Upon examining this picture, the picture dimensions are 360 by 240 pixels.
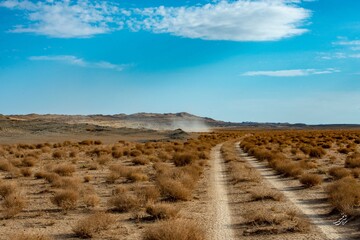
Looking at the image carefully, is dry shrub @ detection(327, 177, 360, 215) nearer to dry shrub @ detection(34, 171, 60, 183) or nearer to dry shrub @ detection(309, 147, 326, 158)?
dry shrub @ detection(34, 171, 60, 183)

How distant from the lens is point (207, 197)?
1873 centimetres

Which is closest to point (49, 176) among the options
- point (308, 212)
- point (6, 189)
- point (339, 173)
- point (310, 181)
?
point (6, 189)

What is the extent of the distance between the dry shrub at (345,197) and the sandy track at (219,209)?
3.44 metres

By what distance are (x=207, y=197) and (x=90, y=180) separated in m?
8.67

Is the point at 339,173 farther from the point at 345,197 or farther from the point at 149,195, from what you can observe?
the point at 149,195

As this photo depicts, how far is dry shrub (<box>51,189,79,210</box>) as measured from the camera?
16453mm

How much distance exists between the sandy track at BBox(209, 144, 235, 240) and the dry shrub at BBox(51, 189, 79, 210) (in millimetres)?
4805

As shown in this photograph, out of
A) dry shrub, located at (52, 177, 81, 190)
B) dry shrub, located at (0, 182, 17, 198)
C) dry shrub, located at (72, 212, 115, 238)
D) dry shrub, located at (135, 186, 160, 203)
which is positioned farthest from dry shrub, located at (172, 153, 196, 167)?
dry shrub, located at (72, 212, 115, 238)

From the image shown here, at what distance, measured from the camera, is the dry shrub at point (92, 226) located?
485 inches

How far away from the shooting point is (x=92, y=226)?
12516mm

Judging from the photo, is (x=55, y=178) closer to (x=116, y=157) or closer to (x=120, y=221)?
(x=120, y=221)

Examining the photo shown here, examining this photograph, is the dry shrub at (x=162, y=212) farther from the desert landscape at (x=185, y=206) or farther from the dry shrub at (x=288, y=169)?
the dry shrub at (x=288, y=169)

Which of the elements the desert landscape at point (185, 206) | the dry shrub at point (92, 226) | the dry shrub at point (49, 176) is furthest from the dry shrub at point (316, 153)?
the dry shrub at point (92, 226)

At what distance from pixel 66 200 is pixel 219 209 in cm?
530
